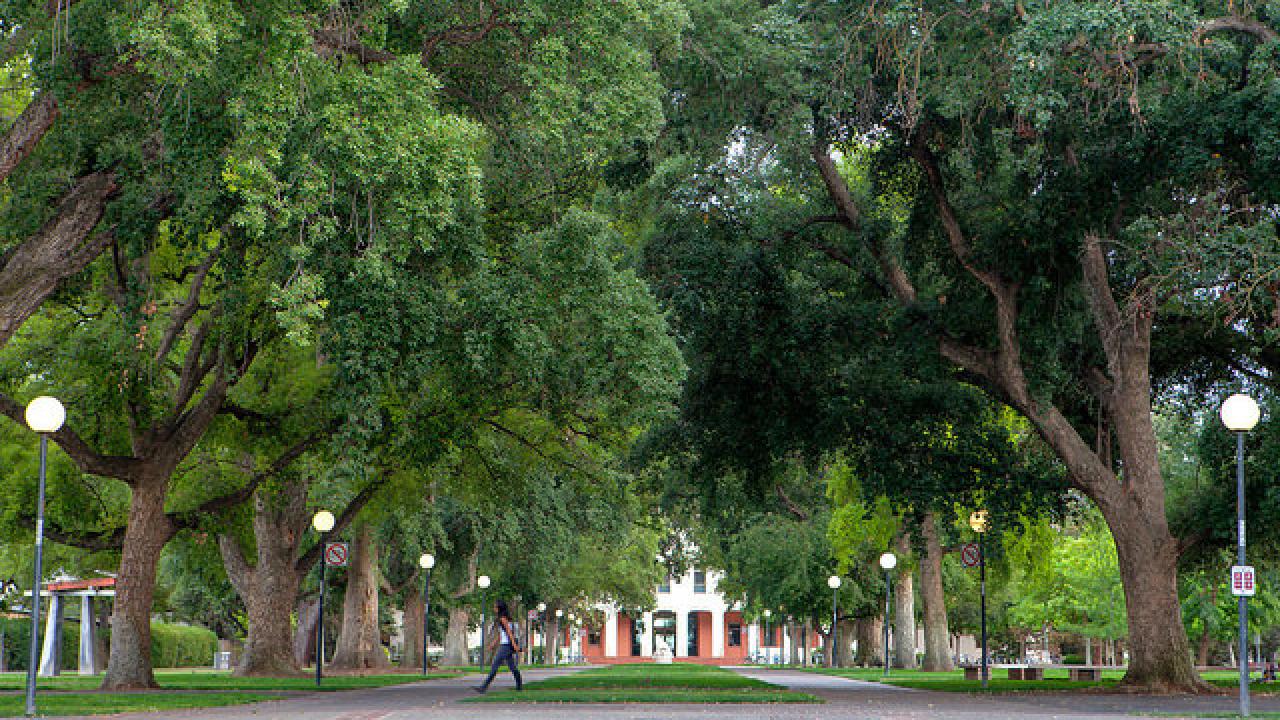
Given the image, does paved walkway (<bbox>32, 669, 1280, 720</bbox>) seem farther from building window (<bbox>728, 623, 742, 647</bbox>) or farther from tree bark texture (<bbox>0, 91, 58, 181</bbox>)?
building window (<bbox>728, 623, 742, 647</bbox>)

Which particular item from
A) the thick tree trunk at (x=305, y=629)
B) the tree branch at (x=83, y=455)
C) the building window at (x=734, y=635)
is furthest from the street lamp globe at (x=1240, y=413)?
the building window at (x=734, y=635)

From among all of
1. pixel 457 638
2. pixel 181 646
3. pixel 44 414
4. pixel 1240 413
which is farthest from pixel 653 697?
pixel 181 646

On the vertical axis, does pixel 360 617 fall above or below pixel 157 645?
above

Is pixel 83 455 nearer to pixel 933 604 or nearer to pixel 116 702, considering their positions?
pixel 116 702

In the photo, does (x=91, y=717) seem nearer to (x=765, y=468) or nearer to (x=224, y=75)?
(x=224, y=75)

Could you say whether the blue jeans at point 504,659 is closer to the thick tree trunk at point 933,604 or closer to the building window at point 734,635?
the thick tree trunk at point 933,604

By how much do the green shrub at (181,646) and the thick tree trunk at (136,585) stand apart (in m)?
30.6

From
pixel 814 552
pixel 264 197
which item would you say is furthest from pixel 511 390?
pixel 814 552

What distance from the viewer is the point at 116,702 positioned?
18.7 m

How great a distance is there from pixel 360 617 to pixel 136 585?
1909 cm

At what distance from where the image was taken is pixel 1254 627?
174 feet

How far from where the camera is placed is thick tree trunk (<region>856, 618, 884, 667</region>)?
188ft

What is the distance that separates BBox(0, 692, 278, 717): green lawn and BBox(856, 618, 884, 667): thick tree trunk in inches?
1538

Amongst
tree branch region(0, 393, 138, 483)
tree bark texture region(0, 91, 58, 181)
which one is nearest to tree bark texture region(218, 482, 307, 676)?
tree branch region(0, 393, 138, 483)
